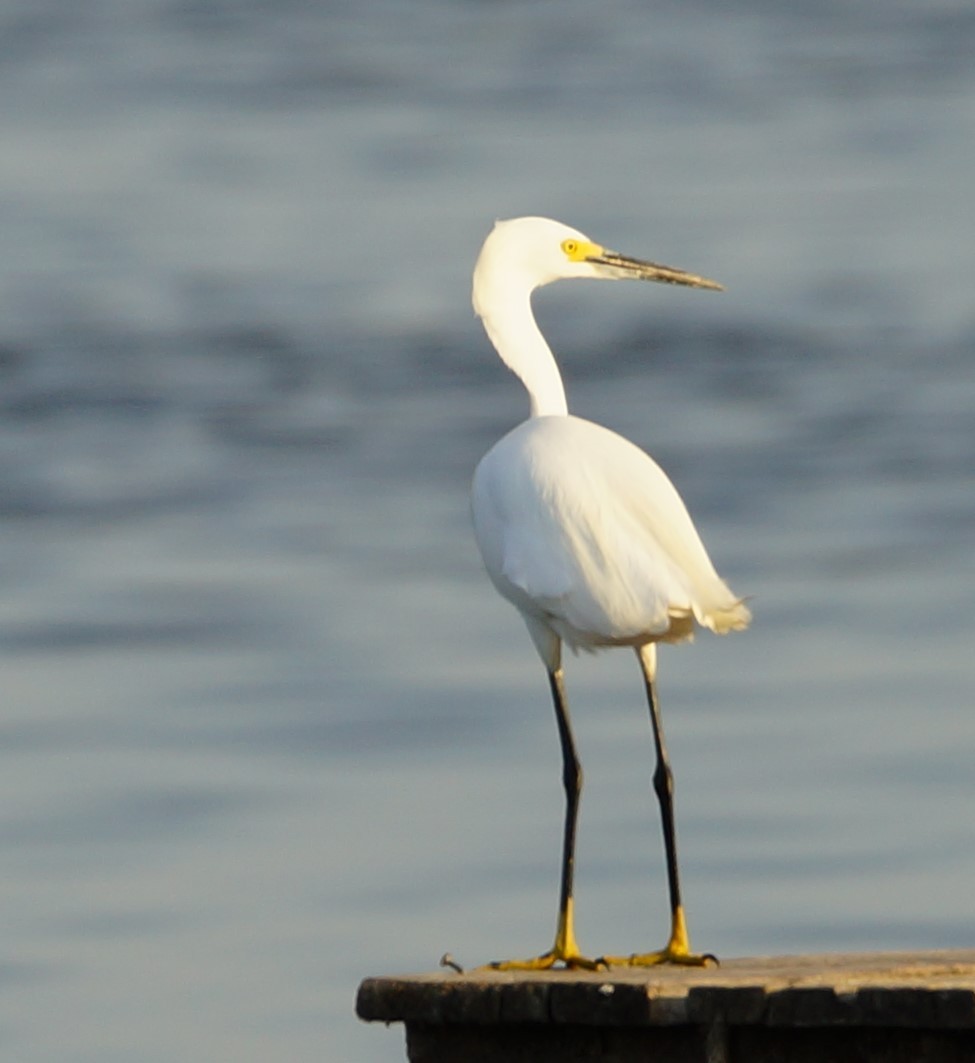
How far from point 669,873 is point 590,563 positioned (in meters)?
0.69

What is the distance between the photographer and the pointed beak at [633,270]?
751cm

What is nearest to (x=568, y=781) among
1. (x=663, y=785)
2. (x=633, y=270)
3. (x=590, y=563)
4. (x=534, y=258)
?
(x=663, y=785)

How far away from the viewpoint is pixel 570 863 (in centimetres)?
651

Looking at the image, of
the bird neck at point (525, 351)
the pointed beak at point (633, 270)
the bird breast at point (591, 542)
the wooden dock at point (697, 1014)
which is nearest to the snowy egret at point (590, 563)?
the bird breast at point (591, 542)

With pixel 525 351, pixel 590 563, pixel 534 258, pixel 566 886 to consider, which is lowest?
pixel 566 886

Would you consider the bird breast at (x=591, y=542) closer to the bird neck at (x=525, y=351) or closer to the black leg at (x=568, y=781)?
the black leg at (x=568, y=781)

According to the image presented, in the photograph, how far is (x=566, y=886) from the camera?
6.45 m

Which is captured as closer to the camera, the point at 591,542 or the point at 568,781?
the point at 591,542

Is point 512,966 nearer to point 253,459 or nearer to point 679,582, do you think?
point 679,582

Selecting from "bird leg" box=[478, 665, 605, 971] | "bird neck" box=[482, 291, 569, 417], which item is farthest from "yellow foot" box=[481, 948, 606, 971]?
A: "bird neck" box=[482, 291, 569, 417]

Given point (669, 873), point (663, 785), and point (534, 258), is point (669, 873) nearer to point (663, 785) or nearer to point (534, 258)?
point (663, 785)

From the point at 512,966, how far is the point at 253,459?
12514 millimetres

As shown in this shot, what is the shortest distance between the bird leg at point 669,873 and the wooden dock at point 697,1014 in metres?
0.46

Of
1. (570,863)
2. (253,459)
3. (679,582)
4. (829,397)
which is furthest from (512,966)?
(829,397)
